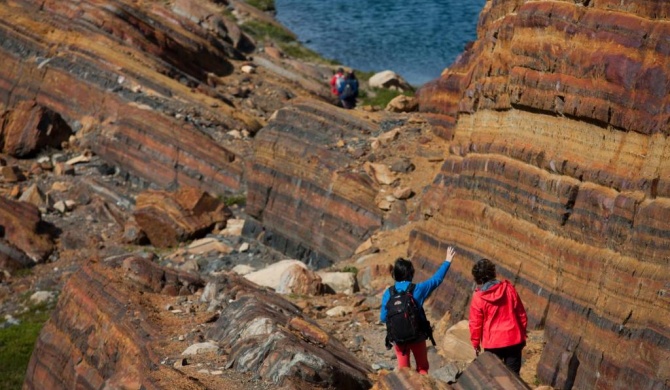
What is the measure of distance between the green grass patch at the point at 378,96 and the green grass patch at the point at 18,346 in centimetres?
1630

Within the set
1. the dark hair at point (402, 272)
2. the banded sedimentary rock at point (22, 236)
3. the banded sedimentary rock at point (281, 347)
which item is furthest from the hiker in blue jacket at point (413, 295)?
the banded sedimentary rock at point (22, 236)

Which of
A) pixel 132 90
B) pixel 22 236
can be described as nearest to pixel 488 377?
pixel 22 236

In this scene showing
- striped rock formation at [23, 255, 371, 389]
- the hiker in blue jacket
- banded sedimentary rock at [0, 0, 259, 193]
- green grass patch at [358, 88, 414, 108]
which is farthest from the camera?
green grass patch at [358, 88, 414, 108]

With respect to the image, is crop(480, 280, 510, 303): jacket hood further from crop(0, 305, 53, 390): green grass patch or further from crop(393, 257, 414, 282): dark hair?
crop(0, 305, 53, 390): green grass patch

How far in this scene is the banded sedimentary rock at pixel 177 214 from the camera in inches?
968

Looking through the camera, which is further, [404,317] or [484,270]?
[404,317]

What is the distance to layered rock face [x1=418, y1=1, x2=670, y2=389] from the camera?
12227 millimetres

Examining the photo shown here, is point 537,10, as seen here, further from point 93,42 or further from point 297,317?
point 93,42

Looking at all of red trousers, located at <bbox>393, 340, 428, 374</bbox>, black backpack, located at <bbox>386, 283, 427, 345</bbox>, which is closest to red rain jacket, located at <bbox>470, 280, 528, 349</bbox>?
black backpack, located at <bbox>386, 283, 427, 345</bbox>

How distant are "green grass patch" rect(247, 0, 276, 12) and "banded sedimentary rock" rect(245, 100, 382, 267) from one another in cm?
2964

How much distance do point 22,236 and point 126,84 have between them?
21.2ft

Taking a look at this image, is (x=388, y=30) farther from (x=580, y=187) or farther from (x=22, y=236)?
(x=580, y=187)

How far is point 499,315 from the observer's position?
1061cm

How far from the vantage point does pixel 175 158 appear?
27500 mm
